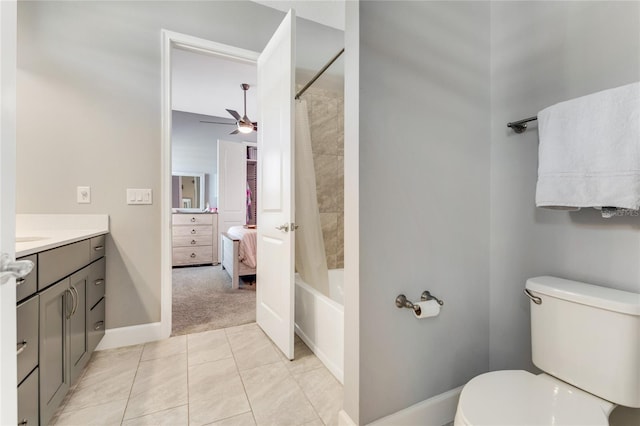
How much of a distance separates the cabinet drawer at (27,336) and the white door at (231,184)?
4.13 m

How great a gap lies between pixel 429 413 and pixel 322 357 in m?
0.76

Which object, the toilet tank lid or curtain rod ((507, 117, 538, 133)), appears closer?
the toilet tank lid

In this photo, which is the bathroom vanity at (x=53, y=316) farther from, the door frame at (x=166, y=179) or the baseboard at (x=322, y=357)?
the baseboard at (x=322, y=357)

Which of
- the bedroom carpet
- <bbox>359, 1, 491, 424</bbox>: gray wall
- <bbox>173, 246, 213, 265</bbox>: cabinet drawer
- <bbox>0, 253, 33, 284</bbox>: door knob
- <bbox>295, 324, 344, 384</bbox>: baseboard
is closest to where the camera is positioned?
<bbox>0, 253, 33, 284</bbox>: door knob

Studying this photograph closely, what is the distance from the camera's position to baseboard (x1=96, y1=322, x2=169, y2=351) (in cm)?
204

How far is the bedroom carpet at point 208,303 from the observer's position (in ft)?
8.16

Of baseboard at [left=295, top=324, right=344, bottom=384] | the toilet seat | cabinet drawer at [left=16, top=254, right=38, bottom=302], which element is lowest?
baseboard at [left=295, top=324, right=344, bottom=384]

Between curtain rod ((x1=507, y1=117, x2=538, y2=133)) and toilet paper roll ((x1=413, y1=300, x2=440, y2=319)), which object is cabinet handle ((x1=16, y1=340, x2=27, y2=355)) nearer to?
toilet paper roll ((x1=413, y1=300, x2=440, y2=319))

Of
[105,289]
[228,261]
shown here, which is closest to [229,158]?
[228,261]

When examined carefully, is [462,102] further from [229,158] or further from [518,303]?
[229,158]

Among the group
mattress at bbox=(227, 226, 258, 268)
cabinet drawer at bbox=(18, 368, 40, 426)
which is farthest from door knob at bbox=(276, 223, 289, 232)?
mattress at bbox=(227, 226, 258, 268)

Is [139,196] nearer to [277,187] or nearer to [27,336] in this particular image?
[277,187]

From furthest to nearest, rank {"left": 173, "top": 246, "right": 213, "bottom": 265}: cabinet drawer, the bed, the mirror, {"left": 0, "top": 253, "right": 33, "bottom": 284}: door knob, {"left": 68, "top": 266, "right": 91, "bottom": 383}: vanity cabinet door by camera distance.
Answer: the mirror → {"left": 173, "top": 246, "right": 213, "bottom": 265}: cabinet drawer → the bed → {"left": 68, "top": 266, "right": 91, "bottom": 383}: vanity cabinet door → {"left": 0, "top": 253, "right": 33, "bottom": 284}: door knob

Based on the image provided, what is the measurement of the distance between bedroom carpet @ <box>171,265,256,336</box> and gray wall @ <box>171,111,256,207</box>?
1.87 meters
